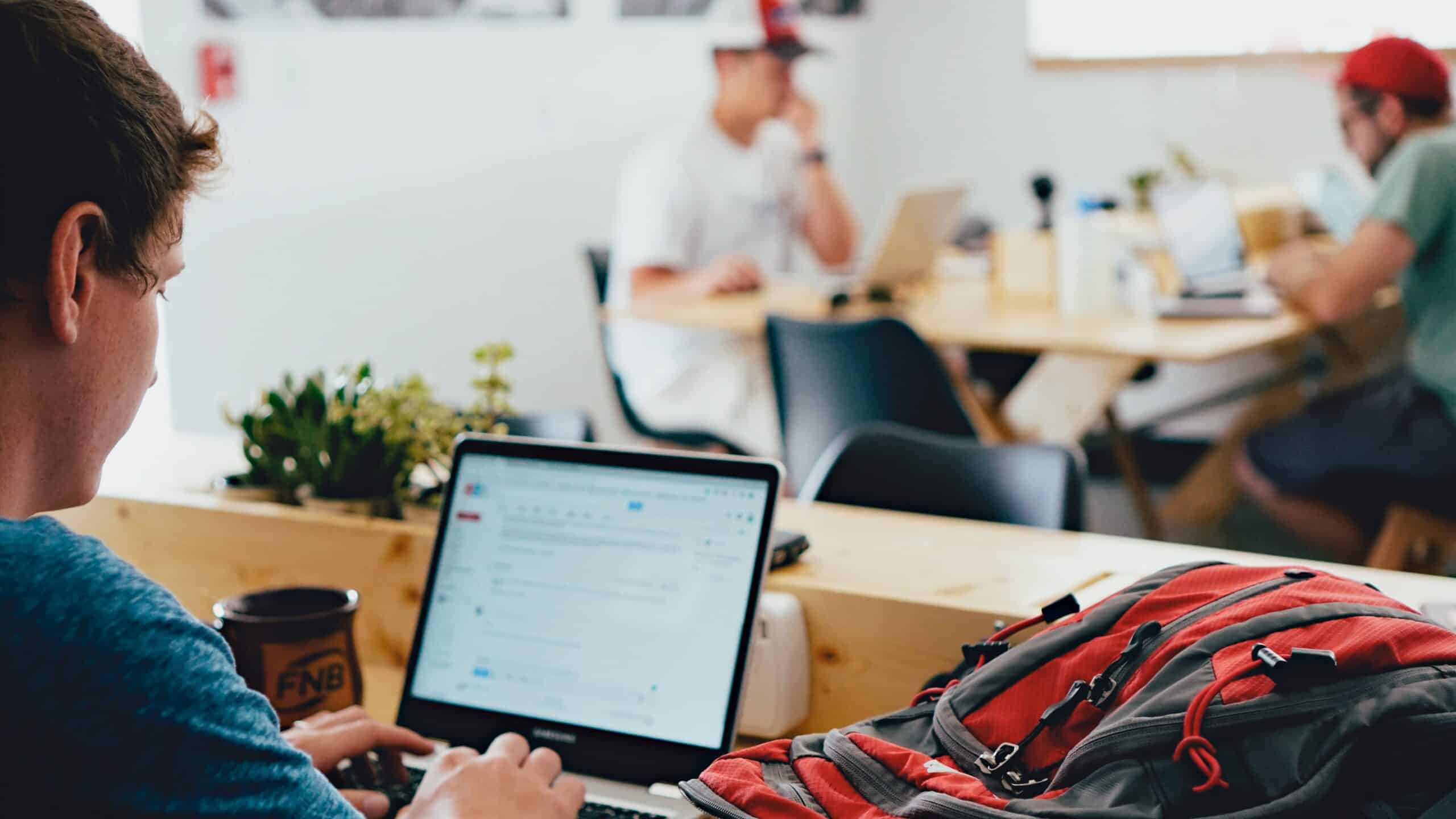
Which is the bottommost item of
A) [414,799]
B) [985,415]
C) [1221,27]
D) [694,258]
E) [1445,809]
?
[985,415]

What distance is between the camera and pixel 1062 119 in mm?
5766

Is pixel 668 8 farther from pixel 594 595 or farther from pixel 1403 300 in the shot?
pixel 594 595

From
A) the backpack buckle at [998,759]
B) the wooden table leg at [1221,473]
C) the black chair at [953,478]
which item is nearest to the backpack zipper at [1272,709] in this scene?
the backpack buckle at [998,759]

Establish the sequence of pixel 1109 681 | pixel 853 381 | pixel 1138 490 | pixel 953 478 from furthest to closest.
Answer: pixel 1138 490 < pixel 853 381 < pixel 953 478 < pixel 1109 681

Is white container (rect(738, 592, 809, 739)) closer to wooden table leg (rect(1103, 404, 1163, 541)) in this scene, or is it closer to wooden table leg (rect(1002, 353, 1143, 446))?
wooden table leg (rect(1002, 353, 1143, 446))

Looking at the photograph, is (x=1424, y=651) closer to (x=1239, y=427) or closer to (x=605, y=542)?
(x=605, y=542)

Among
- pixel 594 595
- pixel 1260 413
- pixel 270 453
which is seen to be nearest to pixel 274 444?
pixel 270 453

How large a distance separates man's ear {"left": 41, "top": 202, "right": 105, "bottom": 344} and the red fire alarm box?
3.42 m

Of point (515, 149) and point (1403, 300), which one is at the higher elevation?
point (515, 149)

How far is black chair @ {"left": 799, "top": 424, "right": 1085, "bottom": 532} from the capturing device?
190cm

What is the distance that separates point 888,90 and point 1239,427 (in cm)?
227

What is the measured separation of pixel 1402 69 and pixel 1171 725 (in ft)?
9.30

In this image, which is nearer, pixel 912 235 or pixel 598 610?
pixel 598 610

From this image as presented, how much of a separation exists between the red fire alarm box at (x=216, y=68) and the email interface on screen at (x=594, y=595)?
9.97 feet
